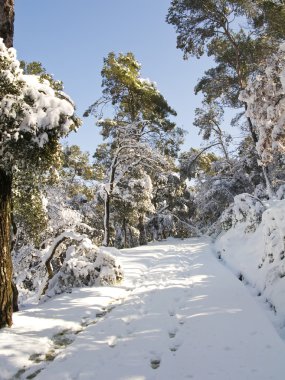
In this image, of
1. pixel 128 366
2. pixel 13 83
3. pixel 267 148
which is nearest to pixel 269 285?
pixel 128 366

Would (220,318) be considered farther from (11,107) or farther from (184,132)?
(184,132)

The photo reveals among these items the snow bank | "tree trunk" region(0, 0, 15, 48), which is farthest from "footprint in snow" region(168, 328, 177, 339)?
"tree trunk" region(0, 0, 15, 48)

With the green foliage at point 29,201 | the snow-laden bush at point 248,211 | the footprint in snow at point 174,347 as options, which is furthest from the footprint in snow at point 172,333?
the snow-laden bush at point 248,211

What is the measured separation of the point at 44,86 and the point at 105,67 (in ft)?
49.9

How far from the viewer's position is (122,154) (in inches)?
702

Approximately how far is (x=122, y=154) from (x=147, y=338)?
1313cm

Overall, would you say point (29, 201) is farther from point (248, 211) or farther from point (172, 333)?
point (248, 211)

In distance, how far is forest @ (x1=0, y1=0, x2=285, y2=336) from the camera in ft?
18.1

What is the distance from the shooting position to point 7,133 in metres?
5.16

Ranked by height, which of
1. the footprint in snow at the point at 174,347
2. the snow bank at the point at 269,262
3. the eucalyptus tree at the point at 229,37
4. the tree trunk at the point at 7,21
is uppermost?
the eucalyptus tree at the point at 229,37

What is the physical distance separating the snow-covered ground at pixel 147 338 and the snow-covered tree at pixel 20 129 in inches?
42.5

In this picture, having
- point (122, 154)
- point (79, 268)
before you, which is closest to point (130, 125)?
point (122, 154)

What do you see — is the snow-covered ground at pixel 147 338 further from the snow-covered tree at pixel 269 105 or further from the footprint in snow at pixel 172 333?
the snow-covered tree at pixel 269 105

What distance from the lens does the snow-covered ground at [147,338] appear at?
4250mm
